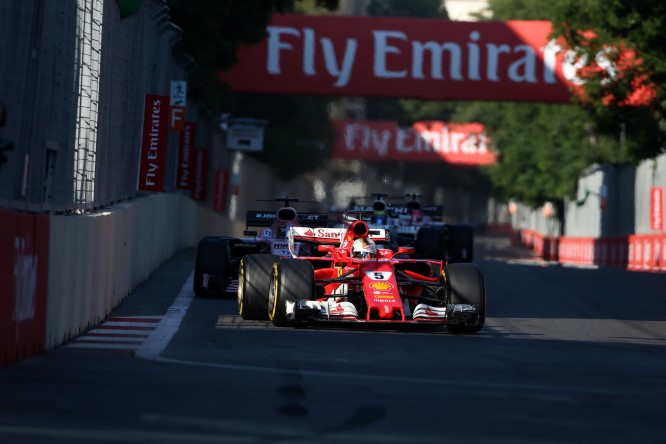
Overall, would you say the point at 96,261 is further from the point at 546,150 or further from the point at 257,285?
the point at 546,150

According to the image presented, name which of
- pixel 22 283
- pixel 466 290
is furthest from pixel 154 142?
pixel 22 283

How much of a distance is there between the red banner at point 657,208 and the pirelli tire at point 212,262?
77.1ft

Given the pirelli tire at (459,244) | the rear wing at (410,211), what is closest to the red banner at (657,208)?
the rear wing at (410,211)

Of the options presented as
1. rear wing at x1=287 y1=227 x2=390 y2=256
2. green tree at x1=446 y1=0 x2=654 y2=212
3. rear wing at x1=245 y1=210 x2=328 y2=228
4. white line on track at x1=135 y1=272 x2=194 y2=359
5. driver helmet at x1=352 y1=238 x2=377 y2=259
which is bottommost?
white line on track at x1=135 y1=272 x2=194 y2=359

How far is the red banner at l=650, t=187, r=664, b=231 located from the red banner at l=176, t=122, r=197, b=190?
507 inches

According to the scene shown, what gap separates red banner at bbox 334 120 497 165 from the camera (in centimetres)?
9162

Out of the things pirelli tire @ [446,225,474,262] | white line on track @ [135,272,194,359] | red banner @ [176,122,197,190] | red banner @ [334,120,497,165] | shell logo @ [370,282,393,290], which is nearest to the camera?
white line on track @ [135,272,194,359]

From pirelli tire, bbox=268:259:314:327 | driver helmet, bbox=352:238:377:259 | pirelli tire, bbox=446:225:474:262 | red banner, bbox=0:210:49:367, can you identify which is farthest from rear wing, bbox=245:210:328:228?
pirelli tire, bbox=446:225:474:262

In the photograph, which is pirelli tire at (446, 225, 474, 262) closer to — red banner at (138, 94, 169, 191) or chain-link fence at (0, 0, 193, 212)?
red banner at (138, 94, 169, 191)

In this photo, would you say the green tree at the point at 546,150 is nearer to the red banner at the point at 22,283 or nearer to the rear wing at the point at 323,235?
the rear wing at the point at 323,235

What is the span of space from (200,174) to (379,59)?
21.1 feet

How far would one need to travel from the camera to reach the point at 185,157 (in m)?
35.1

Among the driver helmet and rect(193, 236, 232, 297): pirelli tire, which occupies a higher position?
the driver helmet

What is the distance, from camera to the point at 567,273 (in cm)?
2838
